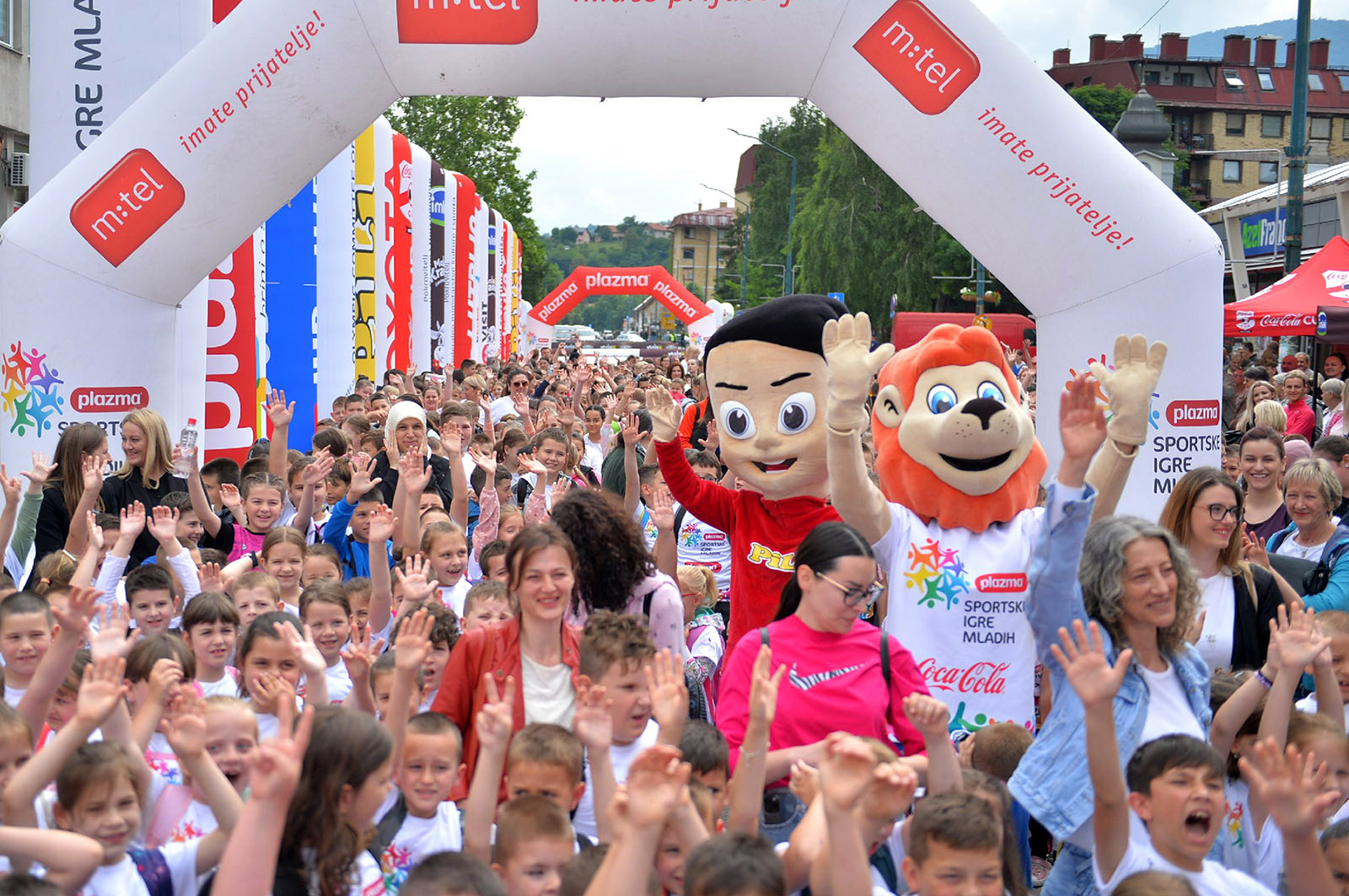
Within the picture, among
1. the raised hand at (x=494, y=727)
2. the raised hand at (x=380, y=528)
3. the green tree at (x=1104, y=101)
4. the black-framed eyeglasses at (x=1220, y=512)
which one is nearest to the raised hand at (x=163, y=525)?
the raised hand at (x=380, y=528)

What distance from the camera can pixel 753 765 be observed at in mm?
3352

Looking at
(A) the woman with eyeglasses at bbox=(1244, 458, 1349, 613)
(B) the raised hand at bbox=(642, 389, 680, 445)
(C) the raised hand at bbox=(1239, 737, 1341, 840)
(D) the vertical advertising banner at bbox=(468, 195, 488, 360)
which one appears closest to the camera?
(C) the raised hand at bbox=(1239, 737, 1341, 840)

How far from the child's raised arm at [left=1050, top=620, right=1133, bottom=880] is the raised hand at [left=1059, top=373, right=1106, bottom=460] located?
32.1 inches

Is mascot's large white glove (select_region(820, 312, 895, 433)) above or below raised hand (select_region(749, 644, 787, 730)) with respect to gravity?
above

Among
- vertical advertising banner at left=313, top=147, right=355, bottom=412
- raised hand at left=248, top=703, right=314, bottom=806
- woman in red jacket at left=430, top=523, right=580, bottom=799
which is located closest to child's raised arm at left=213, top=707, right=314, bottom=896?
raised hand at left=248, top=703, right=314, bottom=806

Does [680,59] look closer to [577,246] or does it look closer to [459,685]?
[459,685]

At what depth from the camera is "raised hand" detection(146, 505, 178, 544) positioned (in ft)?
18.2

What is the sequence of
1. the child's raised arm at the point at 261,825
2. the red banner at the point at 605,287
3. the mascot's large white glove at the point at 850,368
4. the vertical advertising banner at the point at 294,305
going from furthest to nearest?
the red banner at the point at 605,287 < the vertical advertising banner at the point at 294,305 < the mascot's large white glove at the point at 850,368 < the child's raised arm at the point at 261,825

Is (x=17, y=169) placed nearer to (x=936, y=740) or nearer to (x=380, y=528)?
(x=380, y=528)

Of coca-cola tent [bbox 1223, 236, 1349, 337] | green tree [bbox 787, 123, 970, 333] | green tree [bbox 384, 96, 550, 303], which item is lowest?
coca-cola tent [bbox 1223, 236, 1349, 337]

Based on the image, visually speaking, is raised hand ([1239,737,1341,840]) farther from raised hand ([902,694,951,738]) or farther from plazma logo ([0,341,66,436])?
plazma logo ([0,341,66,436])

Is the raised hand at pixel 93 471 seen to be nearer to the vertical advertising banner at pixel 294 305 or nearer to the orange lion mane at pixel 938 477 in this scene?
the orange lion mane at pixel 938 477

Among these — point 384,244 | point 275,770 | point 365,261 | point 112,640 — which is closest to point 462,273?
point 384,244

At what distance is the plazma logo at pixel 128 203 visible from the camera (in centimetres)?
732
